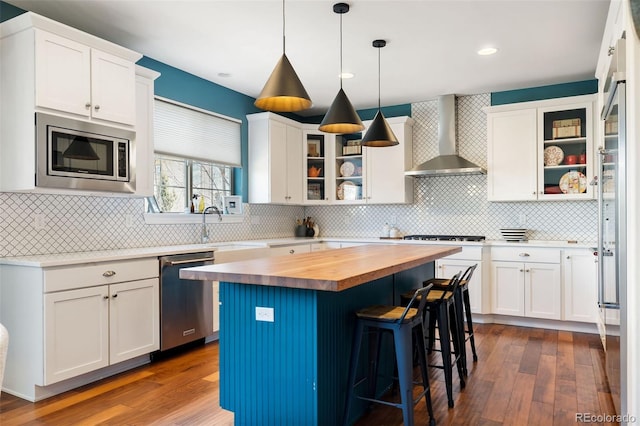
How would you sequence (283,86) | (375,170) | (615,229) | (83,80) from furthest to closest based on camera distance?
1. (375,170)
2. (83,80)
3. (283,86)
4. (615,229)

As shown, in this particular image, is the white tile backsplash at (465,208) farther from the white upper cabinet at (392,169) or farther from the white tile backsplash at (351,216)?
the white upper cabinet at (392,169)

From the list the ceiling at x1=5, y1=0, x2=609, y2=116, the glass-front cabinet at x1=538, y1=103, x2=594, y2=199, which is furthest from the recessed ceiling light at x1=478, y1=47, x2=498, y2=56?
the glass-front cabinet at x1=538, y1=103, x2=594, y2=199

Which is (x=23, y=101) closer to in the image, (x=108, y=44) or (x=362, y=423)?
(x=108, y=44)

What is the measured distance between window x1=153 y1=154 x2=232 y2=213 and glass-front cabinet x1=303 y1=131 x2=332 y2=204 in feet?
3.89

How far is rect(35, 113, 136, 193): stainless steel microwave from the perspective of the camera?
3020 millimetres

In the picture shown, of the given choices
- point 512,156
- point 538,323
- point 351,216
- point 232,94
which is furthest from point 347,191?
point 538,323

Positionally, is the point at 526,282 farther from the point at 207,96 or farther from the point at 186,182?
the point at 207,96

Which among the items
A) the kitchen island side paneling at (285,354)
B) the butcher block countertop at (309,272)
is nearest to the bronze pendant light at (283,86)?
the butcher block countertop at (309,272)

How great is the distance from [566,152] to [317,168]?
9.89ft

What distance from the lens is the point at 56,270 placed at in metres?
2.93

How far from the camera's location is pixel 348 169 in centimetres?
622

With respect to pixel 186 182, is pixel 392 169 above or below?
above

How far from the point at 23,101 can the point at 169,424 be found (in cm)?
225

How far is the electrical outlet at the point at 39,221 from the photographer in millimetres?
3361
